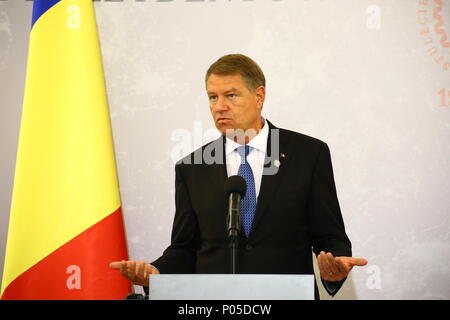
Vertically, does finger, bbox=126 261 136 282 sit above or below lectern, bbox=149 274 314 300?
above

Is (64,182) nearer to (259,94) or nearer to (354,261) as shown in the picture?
(259,94)

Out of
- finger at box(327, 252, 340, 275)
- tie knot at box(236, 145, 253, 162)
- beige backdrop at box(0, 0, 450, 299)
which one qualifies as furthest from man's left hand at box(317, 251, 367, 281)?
beige backdrop at box(0, 0, 450, 299)

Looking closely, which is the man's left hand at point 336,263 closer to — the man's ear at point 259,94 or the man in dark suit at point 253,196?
the man in dark suit at point 253,196

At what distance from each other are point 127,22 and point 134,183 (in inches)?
41.3

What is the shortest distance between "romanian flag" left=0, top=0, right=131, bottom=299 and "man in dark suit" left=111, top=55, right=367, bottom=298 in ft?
1.80

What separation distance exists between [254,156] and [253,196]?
0.23 metres

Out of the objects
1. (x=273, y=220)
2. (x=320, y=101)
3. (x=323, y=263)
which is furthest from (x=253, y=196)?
(x=320, y=101)

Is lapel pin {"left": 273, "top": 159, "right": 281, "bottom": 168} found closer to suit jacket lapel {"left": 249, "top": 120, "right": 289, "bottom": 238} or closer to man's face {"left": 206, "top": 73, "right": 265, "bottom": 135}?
suit jacket lapel {"left": 249, "top": 120, "right": 289, "bottom": 238}

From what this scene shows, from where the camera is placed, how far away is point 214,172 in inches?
107

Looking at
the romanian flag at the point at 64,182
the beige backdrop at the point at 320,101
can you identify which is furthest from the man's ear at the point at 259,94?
the romanian flag at the point at 64,182

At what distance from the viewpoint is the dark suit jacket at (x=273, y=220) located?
2518 mm

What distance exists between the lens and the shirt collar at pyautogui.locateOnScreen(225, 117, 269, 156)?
8.96 ft
